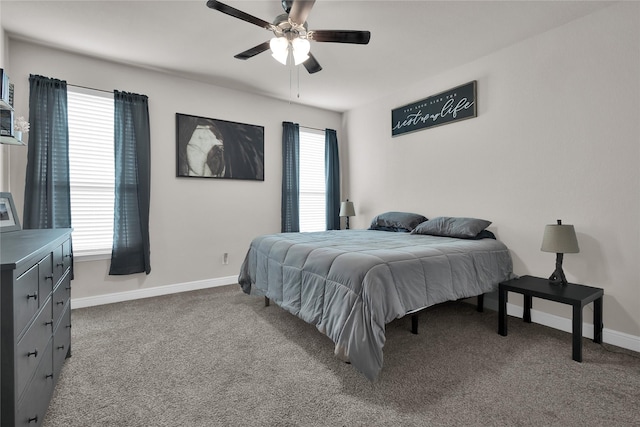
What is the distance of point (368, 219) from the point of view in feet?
15.4

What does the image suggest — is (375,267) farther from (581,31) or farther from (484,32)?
(581,31)

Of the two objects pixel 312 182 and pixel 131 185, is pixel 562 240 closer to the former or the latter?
pixel 312 182

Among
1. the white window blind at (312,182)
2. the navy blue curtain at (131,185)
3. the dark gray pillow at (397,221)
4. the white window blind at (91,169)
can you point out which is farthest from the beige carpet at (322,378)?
the white window blind at (312,182)

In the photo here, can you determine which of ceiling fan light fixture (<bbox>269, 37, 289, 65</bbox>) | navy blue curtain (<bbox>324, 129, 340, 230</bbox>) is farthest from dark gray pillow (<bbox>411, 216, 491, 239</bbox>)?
ceiling fan light fixture (<bbox>269, 37, 289, 65</bbox>)

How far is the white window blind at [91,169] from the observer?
313 cm

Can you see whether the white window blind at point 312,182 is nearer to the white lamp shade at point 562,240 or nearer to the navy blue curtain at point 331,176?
the navy blue curtain at point 331,176

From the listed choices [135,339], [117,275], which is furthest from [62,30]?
[135,339]

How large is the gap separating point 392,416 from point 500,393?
668 mm

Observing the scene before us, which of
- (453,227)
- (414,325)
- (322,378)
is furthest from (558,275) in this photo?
(322,378)

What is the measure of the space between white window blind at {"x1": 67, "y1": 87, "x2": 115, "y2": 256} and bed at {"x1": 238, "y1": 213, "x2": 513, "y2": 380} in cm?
176

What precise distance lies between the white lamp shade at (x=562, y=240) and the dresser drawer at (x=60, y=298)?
3.34 meters

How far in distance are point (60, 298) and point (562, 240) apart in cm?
348

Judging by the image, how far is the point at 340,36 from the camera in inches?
87.9

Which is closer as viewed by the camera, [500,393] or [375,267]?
[500,393]
